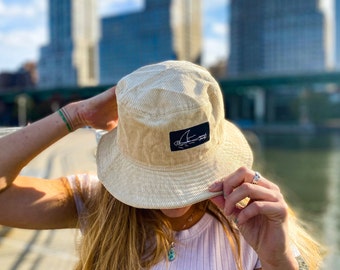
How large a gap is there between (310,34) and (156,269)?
276 ft

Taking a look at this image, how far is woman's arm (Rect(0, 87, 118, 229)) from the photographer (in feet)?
3.62

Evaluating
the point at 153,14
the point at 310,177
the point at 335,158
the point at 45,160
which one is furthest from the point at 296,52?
the point at 45,160

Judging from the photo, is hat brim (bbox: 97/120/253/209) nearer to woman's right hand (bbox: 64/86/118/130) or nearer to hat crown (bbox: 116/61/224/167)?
hat crown (bbox: 116/61/224/167)

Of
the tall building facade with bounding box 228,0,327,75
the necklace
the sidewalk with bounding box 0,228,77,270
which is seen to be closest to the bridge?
the tall building facade with bounding box 228,0,327,75

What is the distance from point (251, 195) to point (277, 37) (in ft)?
282

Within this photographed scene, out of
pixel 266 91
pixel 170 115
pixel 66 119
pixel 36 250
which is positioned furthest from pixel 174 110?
pixel 266 91

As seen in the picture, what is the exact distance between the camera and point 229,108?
5753 cm

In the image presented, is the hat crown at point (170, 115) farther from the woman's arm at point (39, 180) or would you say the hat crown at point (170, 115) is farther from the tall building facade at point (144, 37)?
the tall building facade at point (144, 37)

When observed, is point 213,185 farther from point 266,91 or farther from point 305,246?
point 266,91

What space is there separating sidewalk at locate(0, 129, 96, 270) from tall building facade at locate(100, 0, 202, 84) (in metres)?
58.6

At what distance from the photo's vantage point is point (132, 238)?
1.06m

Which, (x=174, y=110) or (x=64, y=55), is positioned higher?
(x=64, y=55)

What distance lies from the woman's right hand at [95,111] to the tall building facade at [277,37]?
3093 inches

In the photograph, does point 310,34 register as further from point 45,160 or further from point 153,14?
point 45,160
